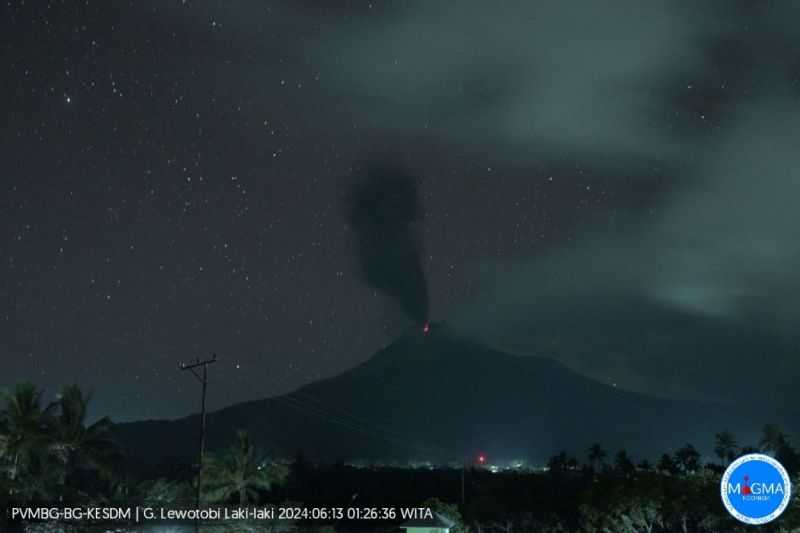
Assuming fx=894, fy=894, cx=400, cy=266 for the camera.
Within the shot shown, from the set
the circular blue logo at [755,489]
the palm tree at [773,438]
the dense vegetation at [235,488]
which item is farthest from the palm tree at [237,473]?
the palm tree at [773,438]

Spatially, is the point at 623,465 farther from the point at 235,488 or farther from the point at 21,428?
the point at 21,428

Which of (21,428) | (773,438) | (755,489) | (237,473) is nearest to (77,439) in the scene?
(21,428)

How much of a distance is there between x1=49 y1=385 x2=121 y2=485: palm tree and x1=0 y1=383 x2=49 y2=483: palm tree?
4.17 ft

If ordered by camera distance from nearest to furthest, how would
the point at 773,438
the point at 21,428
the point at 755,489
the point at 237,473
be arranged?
the point at 755,489 → the point at 21,428 → the point at 237,473 → the point at 773,438

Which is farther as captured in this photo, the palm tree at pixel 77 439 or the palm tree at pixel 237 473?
the palm tree at pixel 237 473

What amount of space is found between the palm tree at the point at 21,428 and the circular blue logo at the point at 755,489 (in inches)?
1498

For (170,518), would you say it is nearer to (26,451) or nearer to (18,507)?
(18,507)

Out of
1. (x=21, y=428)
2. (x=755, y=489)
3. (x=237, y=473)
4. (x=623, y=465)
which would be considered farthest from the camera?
(x=623, y=465)

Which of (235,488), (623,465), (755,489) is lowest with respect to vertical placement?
(755,489)

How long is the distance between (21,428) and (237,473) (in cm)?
1458

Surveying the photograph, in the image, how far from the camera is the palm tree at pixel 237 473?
5928cm

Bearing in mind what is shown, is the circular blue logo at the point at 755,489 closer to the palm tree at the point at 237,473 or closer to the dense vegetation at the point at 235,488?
the dense vegetation at the point at 235,488

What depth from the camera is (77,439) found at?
53969mm

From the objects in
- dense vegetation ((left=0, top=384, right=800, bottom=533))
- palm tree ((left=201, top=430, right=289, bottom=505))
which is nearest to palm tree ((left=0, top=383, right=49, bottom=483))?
dense vegetation ((left=0, top=384, right=800, bottom=533))
